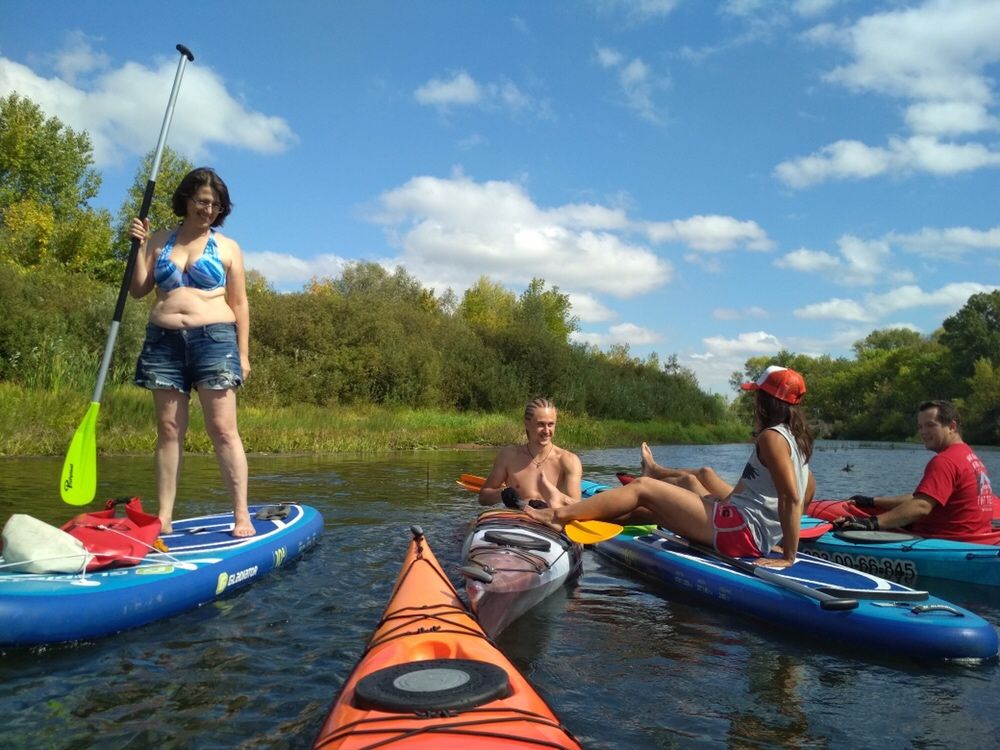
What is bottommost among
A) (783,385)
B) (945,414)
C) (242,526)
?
(242,526)

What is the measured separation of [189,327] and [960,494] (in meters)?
5.63

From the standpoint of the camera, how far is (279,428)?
16.1 meters

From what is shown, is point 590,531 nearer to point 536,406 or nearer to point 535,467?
point 535,467

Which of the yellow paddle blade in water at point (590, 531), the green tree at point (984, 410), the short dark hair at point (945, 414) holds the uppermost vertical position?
the green tree at point (984, 410)

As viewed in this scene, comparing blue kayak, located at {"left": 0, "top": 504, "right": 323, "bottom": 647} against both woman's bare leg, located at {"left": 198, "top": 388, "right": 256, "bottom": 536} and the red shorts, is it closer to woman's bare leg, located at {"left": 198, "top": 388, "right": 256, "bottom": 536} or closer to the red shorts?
woman's bare leg, located at {"left": 198, "top": 388, "right": 256, "bottom": 536}

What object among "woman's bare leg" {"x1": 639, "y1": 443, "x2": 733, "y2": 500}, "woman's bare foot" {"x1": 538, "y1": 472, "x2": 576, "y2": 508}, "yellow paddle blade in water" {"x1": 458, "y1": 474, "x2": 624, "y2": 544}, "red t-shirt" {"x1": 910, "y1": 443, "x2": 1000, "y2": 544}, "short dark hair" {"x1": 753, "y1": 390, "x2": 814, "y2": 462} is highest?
"short dark hair" {"x1": 753, "y1": 390, "x2": 814, "y2": 462}

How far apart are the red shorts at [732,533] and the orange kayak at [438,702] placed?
8.27ft

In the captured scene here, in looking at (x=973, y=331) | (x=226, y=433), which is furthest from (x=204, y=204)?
(x=973, y=331)

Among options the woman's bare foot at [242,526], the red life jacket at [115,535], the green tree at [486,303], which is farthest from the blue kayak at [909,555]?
the green tree at [486,303]

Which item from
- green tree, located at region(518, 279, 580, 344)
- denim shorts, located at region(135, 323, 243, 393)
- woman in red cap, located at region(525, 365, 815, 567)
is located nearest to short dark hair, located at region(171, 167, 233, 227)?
denim shorts, located at region(135, 323, 243, 393)

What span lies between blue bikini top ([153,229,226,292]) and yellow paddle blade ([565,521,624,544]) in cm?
262

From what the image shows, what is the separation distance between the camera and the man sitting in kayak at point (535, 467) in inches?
221

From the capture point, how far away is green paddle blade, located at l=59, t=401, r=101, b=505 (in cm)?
427

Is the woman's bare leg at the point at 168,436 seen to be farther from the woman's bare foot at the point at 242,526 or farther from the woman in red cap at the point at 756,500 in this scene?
the woman in red cap at the point at 756,500
